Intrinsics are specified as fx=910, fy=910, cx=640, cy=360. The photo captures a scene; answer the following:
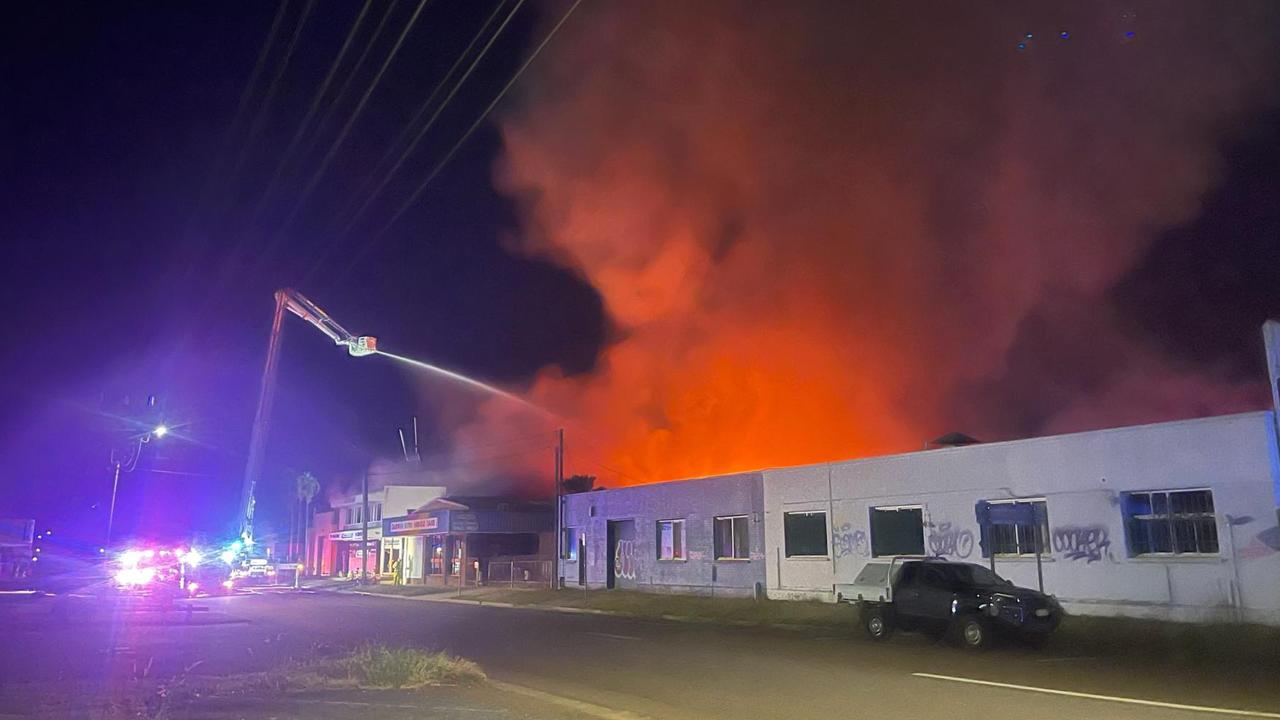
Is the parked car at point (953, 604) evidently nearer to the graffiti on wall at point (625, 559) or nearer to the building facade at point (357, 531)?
the graffiti on wall at point (625, 559)

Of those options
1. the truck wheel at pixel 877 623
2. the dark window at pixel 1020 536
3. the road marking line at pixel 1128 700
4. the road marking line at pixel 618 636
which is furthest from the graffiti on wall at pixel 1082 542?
the road marking line at pixel 618 636

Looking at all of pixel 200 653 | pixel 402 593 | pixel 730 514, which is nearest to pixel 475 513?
pixel 402 593

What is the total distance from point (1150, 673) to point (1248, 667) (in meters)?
1.74

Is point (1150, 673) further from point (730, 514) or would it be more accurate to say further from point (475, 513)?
point (475, 513)

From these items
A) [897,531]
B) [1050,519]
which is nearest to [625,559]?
[897,531]

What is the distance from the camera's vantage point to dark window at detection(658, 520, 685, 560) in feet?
109

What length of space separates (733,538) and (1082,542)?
12400 millimetres

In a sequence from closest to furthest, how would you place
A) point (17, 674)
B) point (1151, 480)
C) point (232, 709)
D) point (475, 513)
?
point (232, 709) → point (17, 674) → point (1151, 480) → point (475, 513)

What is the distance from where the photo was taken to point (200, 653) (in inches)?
609

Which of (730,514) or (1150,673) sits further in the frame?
(730,514)

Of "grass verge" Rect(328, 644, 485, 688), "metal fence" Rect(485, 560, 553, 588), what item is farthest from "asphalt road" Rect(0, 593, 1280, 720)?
"metal fence" Rect(485, 560, 553, 588)

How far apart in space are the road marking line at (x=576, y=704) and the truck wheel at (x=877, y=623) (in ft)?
29.7

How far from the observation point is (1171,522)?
19.5 m

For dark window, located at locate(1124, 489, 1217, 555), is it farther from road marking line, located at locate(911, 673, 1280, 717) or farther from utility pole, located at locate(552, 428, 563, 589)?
utility pole, located at locate(552, 428, 563, 589)
